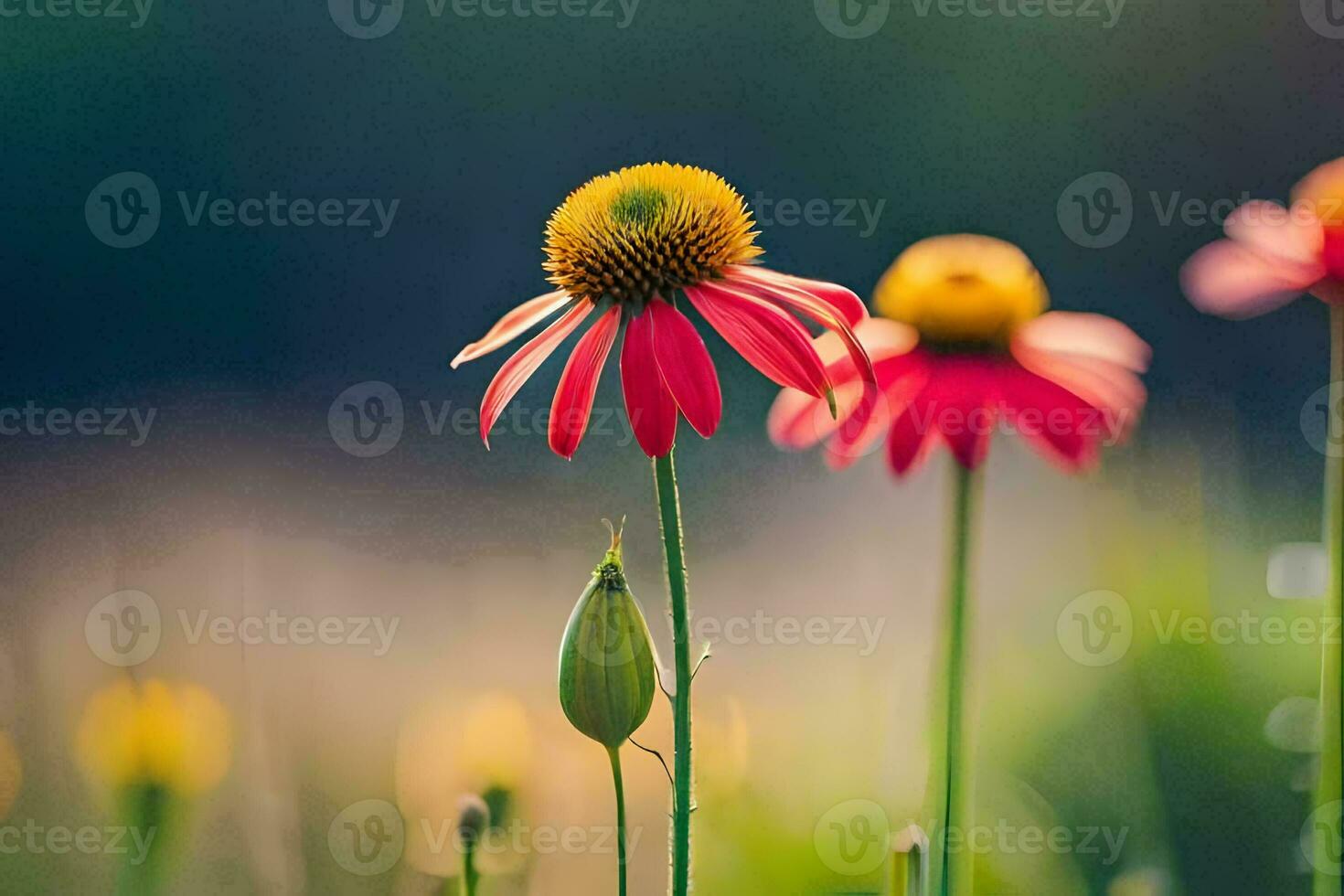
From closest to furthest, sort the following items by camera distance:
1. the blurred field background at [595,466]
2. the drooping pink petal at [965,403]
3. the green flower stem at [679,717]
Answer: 1. the green flower stem at [679,717]
2. the drooping pink petal at [965,403]
3. the blurred field background at [595,466]

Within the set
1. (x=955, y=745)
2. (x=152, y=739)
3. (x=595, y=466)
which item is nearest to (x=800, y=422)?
(x=955, y=745)

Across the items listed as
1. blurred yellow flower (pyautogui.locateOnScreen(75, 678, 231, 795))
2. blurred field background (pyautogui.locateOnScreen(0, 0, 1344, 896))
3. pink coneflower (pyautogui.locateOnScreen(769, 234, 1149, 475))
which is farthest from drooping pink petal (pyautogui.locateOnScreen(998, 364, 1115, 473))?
blurred yellow flower (pyautogui.locateOnScreen(75, 678, 231, 795))

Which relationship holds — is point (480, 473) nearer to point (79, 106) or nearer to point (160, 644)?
point (160, 644)

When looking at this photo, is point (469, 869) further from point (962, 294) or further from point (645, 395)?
point (962, 294)

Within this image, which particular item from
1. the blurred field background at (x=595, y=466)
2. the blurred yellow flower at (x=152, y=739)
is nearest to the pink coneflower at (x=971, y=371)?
the blurred field background at (x=595, y=466)

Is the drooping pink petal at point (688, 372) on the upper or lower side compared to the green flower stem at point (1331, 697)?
upper

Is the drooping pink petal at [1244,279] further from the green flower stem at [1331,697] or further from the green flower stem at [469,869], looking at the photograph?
the green flower stem at [469,869]
